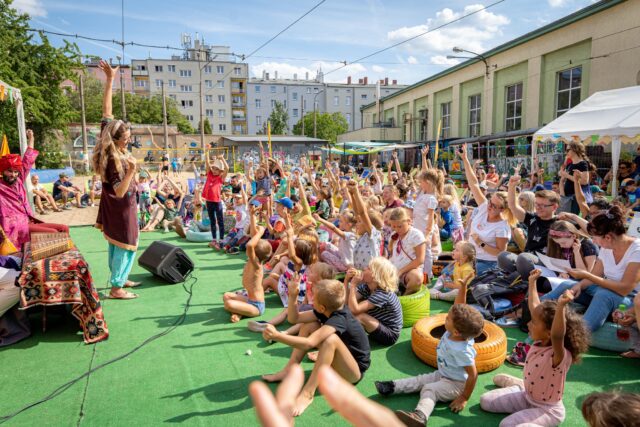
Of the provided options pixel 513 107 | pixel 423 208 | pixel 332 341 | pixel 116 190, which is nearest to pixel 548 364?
pixel 332 341

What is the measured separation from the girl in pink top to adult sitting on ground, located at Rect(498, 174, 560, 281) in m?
2.02

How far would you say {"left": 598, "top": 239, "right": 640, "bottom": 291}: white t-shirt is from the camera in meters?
4.01

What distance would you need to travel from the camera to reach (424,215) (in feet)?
20.7

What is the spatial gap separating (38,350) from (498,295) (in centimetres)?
513

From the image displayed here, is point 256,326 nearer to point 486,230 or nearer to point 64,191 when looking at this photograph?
point 486,230

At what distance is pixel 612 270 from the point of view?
4.19 m

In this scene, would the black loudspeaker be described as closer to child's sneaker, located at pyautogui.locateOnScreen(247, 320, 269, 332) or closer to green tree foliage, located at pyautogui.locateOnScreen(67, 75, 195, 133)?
child's sneaker, located at pyautogui.locateOnScreen(247, 320, 269, 332)

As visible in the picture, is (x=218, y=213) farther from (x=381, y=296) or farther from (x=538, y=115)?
(x=538, y=115)

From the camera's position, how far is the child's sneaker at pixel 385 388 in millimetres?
3367

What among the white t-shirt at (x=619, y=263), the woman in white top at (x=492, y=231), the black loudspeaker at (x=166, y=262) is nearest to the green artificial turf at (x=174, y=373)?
the white t-shirt at (x=619, y=263)

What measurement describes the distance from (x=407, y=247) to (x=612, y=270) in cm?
212

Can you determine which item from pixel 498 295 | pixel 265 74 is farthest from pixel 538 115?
pixel 265 74

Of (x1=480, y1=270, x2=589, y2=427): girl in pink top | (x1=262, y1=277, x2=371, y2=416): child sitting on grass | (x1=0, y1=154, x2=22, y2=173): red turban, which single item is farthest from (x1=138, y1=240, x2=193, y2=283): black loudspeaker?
(x1=480, y1=270, x2=589, y2=427): girl in pink top

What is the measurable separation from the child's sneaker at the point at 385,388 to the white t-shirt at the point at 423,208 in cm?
316
